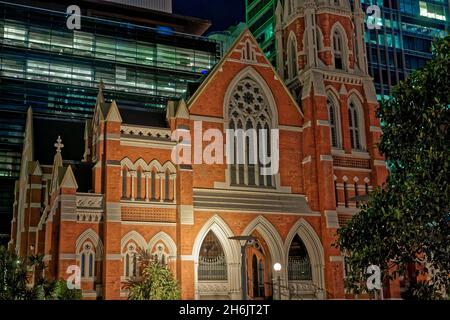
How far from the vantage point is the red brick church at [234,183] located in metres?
31.9

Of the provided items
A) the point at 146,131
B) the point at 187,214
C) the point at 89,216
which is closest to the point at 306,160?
the point at 187,214

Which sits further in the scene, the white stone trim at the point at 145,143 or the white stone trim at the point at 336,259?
the white stone trim at the point at 336,259

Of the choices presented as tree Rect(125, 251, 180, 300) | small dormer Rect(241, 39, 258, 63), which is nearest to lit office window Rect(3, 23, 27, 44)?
small dormer Rect(241, 39, 258, 63)

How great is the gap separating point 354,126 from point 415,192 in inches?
928

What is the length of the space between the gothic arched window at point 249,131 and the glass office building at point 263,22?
121 ft

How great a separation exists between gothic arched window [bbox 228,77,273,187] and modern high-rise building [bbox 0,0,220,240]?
2314 centimetres

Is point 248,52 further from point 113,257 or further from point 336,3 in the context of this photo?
point 113,257

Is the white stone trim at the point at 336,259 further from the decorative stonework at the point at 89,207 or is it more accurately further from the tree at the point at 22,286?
the tree at the point at 22,286

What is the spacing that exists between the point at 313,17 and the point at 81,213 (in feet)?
69.6

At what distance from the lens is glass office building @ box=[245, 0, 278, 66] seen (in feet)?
250

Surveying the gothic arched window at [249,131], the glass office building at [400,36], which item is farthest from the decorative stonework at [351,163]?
the glass office building at [400,36]

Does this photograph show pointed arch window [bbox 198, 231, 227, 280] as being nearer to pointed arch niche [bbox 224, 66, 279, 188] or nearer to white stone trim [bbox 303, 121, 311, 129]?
pointed arch niche [bbox 224, 66, 279, 188]
